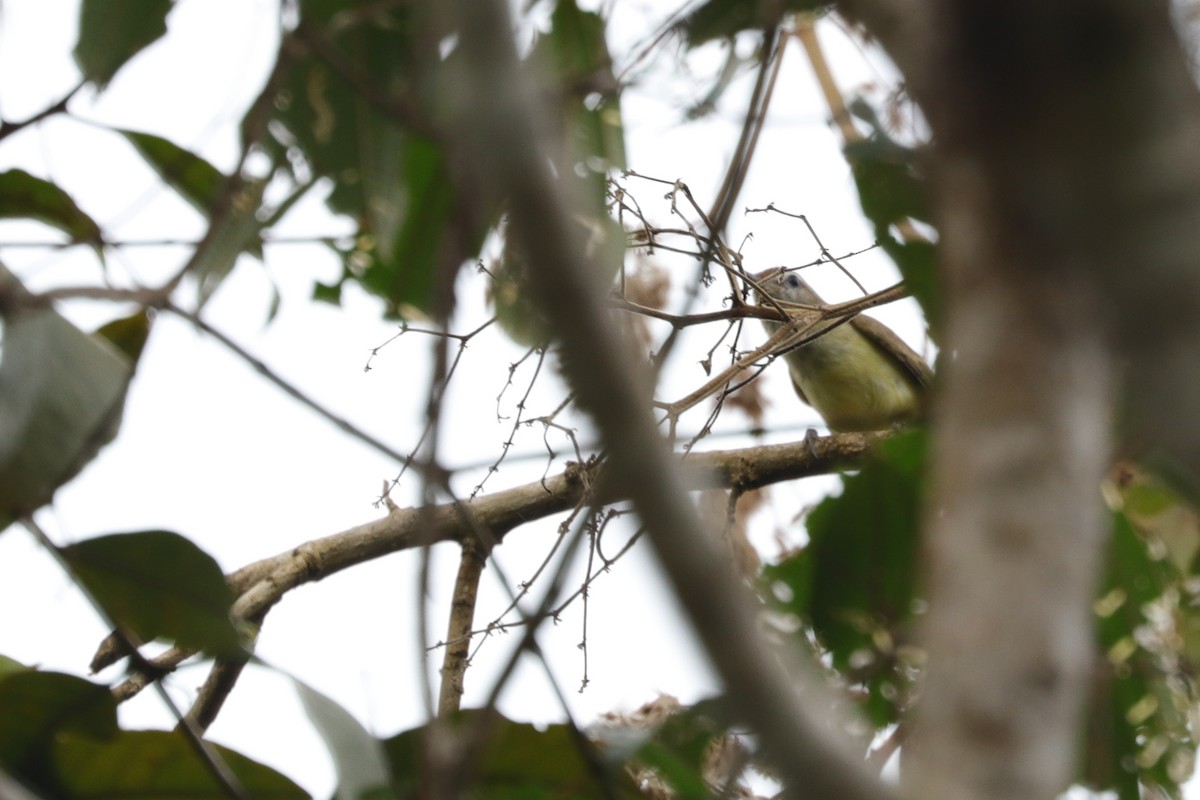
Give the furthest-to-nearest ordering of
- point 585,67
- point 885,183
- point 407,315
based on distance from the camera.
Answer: point 407,315 → point 585,67 → point 885,183

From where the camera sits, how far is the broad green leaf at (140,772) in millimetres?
1721

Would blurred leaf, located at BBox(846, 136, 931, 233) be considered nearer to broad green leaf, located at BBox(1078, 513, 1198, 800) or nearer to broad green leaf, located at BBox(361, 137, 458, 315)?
broad green leaf, located at BBox(1078, 513, 1198, 800)

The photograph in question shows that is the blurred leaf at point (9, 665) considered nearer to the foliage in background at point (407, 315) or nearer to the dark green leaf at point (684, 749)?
the foliage in background at point (407, 315)

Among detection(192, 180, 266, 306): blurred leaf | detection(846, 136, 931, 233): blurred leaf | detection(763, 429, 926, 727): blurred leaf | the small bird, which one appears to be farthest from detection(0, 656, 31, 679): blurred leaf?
the small bird

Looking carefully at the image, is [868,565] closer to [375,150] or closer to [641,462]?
[375,150]

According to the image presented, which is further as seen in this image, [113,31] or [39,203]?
[113,31]

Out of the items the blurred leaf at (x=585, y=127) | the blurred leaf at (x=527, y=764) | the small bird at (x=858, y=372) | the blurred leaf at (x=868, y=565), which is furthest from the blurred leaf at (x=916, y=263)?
the small bird at (x=858, y=372)

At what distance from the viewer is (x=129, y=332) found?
192 cm

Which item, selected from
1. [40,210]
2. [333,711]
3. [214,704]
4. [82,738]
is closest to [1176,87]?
[333,711]

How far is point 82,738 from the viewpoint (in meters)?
1.75

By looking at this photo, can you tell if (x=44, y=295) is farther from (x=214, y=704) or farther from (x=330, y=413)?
(x=214, y=704)

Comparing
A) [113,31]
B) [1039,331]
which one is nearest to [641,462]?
[1039,331]

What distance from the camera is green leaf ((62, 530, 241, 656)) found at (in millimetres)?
1735

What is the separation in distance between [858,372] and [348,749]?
4.21m
